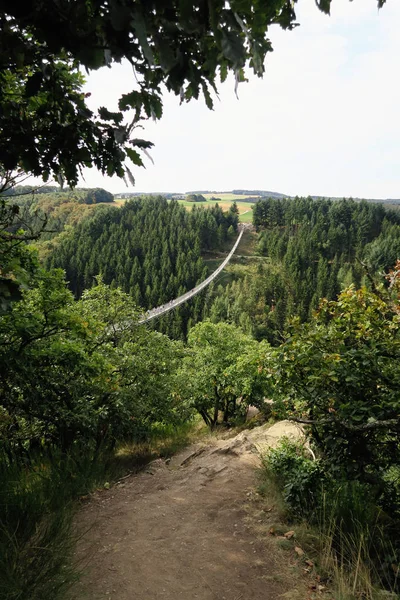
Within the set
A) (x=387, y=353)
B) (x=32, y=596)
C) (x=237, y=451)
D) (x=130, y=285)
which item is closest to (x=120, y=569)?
(x=32, y=596)

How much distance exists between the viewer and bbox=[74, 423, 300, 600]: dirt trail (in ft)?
10.4

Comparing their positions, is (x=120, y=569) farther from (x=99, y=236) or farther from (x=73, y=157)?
(x=99, y=236)

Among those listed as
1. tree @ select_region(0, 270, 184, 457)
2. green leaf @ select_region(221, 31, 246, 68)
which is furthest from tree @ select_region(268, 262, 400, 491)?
green leaf @ select_region(221, 31, 246, 68)

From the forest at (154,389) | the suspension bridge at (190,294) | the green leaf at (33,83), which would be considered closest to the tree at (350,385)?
the forest at (154,389)

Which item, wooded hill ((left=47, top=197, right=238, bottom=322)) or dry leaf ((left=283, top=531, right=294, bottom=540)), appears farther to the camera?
wooded hill ((left=47, top=197, right=238, bottom=322))

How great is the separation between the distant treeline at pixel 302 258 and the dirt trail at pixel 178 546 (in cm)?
4686

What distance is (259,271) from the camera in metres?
82.6

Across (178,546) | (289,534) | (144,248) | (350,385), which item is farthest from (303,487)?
(144,248)

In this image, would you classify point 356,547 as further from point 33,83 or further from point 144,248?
point 144,248

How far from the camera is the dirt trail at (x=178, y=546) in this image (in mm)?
3180

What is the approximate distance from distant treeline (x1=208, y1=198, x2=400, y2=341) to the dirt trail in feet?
154

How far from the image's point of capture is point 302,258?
280ft

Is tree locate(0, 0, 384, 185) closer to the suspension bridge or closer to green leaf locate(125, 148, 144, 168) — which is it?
green leaf locate(125, 148, 144, 168)

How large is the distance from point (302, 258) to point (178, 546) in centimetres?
8609
